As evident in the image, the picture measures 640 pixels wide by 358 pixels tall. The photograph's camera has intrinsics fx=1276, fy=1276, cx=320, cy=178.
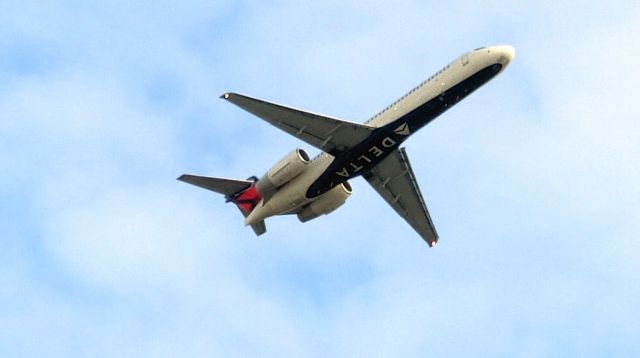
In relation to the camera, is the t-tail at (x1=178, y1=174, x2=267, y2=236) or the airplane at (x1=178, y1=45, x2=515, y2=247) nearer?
the airplane at (x1=178, y1=45, x2=515, y2=247)

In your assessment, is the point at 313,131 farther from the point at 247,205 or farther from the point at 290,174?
the point at 247,205

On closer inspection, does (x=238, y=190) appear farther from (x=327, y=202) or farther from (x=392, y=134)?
(x=392, y=134)

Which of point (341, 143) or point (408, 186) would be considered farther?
point (408, 186)

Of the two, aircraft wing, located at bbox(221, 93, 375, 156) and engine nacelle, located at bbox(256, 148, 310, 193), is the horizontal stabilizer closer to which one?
engine nacelle, located at bbox(256, 148, 310, 193)

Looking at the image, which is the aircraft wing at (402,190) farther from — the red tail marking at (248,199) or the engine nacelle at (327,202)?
the red tail marking at (248,199)

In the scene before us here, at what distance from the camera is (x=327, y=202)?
92812mm

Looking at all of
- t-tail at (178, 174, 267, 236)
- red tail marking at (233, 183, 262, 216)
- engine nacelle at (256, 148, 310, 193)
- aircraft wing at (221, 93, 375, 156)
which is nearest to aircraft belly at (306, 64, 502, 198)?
aircraft wing at (221, 93, 375, 156)

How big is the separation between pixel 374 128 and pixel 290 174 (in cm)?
764

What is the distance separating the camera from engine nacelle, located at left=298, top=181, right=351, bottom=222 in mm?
92438

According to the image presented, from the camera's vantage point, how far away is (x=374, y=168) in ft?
302

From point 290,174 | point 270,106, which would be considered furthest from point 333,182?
point 270,106

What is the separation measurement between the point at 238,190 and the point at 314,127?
11.4m

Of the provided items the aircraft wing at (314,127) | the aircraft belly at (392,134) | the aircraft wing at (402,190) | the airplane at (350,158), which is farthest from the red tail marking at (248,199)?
the aircraft wing at (314,127)

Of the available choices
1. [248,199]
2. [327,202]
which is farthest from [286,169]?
[248,199]
